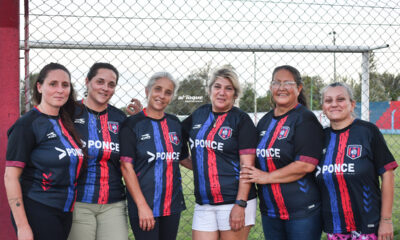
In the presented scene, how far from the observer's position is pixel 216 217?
3.27m

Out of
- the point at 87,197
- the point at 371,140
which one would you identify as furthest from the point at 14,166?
the point at 371,140

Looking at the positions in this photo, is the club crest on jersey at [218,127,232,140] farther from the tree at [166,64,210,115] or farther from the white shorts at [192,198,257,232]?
the tree at [166,64,210,115]

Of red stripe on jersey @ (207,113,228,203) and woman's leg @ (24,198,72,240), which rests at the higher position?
red stripe on jersey @ (207,113,228,203)

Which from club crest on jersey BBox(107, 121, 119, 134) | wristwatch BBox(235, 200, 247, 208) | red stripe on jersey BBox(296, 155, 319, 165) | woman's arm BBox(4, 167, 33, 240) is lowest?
wristwatch BBox(235, 200, 247, 208)

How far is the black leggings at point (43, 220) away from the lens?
8.75 ft

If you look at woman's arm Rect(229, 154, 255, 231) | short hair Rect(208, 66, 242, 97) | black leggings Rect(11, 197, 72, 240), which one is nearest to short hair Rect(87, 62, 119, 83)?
short hair Rect(208, 66, 242, 97)

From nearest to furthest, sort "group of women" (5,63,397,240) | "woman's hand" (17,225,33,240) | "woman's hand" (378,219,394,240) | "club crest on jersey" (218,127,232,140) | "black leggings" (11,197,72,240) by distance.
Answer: "woman's hand" (17,225,33,240) → "black leggings" (11,197,72,240) → "group of women" (5,63,397,240) → "woman's hand" (378,219,394,240) → "club crest on jersey" (218,127,232,140)

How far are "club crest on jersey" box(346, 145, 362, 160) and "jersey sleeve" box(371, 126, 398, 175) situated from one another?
114mm

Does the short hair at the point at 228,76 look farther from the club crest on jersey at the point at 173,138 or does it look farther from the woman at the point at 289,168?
the club crest on jersey at the point at 173,138

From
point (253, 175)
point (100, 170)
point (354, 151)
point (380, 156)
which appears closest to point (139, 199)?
point (100, 170)

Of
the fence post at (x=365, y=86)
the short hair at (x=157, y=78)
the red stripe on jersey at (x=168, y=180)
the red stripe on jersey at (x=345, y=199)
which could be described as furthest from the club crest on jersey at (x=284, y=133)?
the fence post at (x=365, y=86)

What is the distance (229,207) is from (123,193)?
0.90m

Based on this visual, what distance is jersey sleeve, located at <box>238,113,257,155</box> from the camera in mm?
3189

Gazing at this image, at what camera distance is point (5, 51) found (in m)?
2.99
